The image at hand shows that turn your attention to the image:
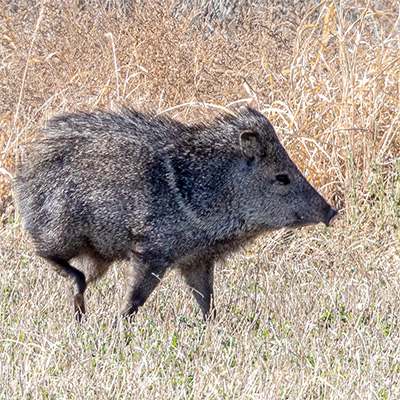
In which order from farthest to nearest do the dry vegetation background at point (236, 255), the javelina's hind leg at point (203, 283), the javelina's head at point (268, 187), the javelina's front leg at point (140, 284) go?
the javelina's hind leg at point (203, 283)
the javelina's head at point (268, 187)
the javelina's front leg at point (140, 284)
the dry vegetation background at point (236, 255)

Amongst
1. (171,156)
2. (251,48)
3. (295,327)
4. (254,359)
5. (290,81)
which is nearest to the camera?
(254,359)

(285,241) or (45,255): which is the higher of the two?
(45,255)

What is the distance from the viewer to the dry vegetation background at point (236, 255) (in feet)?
10.2

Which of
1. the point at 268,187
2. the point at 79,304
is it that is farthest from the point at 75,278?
the point at 268,187

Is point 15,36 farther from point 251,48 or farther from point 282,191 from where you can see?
point 282,191

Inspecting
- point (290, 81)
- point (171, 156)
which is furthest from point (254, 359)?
point (290, 81)

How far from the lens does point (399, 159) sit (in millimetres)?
5016

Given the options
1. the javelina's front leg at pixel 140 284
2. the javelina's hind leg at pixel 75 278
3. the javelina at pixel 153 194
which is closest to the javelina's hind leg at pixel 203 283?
the javelina at pixel 153 194

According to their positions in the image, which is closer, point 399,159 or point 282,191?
point 282,191

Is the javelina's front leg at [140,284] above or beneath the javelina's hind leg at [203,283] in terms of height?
above

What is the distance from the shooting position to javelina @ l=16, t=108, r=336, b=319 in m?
3.82

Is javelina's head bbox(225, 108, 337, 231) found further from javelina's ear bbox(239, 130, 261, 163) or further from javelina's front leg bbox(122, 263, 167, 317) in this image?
javelina's front leg bbox(122, 263, 167, 317)

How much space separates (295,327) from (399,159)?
1.72 meters

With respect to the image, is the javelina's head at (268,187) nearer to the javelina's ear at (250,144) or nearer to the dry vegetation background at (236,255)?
the javelina's ear at (250,144)
